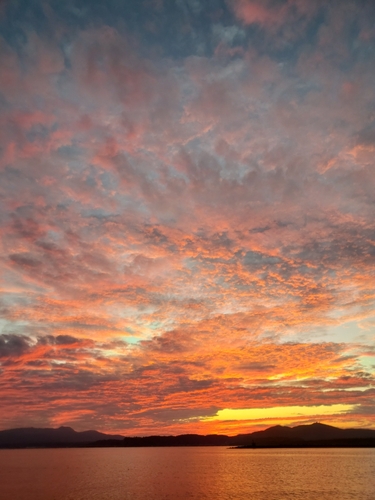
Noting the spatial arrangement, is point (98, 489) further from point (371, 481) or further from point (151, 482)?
point (371, 481)

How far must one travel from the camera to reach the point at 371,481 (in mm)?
96000

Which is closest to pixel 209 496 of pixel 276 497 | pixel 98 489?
pixel 276 497

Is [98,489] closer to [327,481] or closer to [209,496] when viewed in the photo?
[209,496]

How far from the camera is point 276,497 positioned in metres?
72.2

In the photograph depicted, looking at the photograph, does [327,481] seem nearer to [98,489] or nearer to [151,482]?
[151,482]

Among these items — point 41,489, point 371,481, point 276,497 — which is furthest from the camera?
point 371,481

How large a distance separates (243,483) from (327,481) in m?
19.3

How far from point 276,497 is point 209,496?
461 inches

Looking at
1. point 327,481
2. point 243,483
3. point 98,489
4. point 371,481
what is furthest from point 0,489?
point 371,481

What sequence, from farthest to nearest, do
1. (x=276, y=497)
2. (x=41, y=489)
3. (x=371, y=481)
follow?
(x=371, y=481), (x=41, y=489), (x=276, y=497)

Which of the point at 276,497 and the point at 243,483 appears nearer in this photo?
the point at 276,497

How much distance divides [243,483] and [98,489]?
A: 33217mm

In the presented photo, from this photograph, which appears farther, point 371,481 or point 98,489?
point 371,481

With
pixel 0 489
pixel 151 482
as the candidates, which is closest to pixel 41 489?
pixel 0 489
